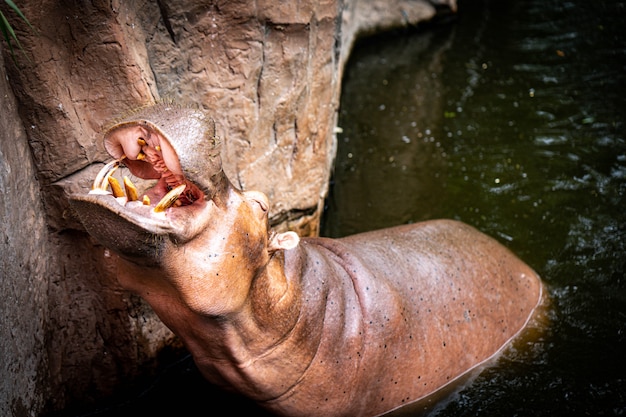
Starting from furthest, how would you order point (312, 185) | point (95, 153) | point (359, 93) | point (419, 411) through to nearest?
point (359, 93), point (312, 185), point (419, 411), point (95, 153)

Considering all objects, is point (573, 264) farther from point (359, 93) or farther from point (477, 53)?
point (477, 53)

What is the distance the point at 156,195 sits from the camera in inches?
131

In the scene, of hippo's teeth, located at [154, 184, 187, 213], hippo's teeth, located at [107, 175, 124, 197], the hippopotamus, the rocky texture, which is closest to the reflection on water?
the hippopotamus

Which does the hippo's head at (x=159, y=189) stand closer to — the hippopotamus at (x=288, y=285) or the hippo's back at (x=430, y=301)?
the hippopotamus at (x=288, y=285)

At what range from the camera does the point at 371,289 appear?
169 inches

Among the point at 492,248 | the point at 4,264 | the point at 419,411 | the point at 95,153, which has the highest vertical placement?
the point at 95,153

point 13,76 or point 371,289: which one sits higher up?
point 13,76

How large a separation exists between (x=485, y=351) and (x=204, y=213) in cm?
252

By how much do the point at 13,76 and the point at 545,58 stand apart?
7.70 meters

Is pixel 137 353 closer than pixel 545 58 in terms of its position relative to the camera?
Yes

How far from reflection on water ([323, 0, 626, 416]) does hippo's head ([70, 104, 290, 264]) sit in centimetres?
241

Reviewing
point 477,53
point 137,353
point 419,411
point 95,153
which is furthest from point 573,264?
point 477,53

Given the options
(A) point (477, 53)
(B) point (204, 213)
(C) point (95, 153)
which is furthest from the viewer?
(A) point (477, 53)

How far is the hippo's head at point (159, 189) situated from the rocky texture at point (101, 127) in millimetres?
835
